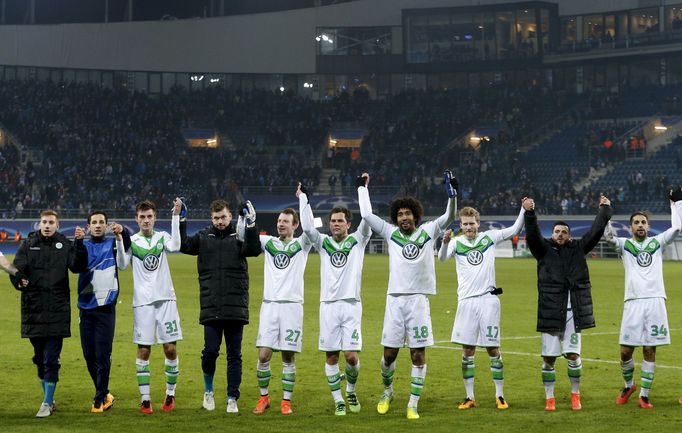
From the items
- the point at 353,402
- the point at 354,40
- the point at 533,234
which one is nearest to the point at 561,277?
the point at 533,234

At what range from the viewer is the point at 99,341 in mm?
13086

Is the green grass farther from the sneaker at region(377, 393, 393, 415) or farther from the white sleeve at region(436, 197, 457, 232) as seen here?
the white sleeve at region(436, 197, 457, 232)

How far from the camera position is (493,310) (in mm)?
13367

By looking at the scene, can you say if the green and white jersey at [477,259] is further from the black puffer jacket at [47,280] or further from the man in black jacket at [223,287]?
A: the black puffer jacket at [47,280]

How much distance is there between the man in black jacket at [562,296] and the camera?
43.1ft

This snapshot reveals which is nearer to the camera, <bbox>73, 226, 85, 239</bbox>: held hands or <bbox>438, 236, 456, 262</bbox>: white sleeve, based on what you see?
<bbox>73, 226, 85, 239</bbox>: held hands

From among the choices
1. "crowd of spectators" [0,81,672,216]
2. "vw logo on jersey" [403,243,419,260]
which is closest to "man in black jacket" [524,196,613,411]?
"vw logo on jersey" [403,243,419,260]

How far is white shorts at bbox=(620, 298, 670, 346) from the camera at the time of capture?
44.1ft

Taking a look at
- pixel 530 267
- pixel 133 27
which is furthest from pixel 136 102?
pixel 530 267

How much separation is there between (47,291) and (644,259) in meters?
7.43

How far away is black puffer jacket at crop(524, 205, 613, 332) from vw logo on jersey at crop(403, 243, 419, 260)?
139 centimetres

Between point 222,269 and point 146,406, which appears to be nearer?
point 146,406

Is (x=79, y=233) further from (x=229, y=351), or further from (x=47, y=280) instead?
(x=229, y=351)

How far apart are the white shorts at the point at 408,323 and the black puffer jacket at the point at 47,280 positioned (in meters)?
3.80
